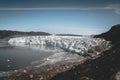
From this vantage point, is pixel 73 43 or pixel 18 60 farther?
pixel 73 43

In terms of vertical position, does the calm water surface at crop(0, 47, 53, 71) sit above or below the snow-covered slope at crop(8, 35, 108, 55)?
below

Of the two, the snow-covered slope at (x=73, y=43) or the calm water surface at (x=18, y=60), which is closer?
the calm water surface at (x=18, y=60)

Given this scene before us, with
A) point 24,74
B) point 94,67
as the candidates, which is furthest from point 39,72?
point 94,67

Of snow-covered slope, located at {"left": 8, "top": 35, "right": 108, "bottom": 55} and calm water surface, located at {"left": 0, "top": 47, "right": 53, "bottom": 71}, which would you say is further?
snow-covered slope, located at {"left": 8, "top": 35, "right": 108, "bottom": 55}

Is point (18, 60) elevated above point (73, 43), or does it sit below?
below

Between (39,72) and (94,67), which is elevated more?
(94,67)

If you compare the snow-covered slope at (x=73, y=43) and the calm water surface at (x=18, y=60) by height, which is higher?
the snow-covered slope at (x=73, y=43)

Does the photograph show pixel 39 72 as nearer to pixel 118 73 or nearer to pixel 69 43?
pixel 118 73

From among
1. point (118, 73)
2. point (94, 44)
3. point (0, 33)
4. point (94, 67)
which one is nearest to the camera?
point (118, 73)
